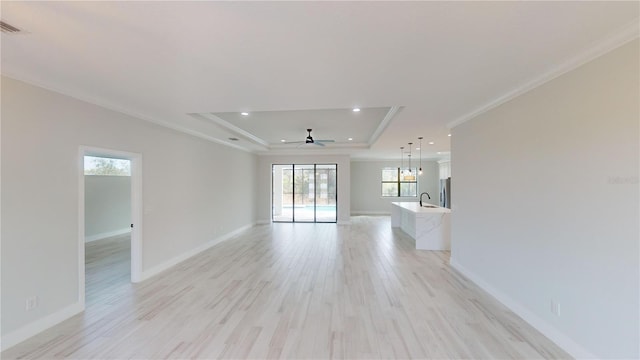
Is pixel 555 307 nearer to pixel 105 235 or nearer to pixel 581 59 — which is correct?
pixel 581 59

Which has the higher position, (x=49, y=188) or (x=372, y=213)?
(x=49, y=188)

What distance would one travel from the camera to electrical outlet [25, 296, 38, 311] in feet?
9.02

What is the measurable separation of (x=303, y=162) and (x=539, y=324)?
7.90 m

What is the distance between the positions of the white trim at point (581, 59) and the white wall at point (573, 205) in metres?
0.05

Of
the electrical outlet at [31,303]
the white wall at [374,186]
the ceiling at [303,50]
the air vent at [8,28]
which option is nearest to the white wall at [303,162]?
the white wall at [374,186]

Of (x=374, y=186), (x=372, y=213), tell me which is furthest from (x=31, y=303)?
(x=374, y=186)

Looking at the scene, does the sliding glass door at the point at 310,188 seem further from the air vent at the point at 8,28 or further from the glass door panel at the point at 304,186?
the air vent at the point at 8,28

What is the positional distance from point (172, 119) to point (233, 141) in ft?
8.59

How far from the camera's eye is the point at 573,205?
96.3 inches

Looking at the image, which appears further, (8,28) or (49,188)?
(49,188)

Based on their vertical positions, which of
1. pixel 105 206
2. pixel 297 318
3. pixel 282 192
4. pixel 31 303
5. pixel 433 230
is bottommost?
pixel 297 318

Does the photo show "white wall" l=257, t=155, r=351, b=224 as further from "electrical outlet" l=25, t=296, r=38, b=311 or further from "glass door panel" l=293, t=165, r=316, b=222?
"electrical outlet" l=25, t=296, r=38, b=311

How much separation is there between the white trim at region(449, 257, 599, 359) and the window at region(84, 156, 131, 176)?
8.19 m

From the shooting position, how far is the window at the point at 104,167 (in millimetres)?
7441
